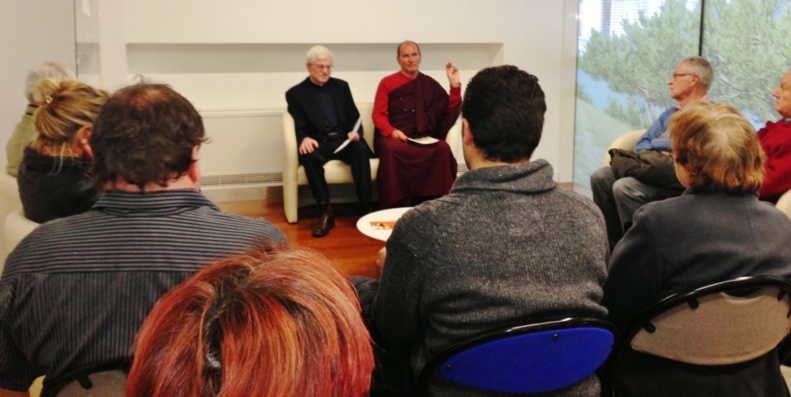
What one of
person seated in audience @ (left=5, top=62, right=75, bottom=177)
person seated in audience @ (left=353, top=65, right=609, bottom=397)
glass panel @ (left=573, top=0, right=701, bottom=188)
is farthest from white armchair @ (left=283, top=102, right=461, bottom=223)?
person seated in audience @ (left=353, top=65, right=609, bottom=397)

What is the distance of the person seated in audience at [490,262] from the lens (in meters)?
1.62

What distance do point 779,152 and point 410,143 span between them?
2.53 meters

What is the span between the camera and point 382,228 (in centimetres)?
376

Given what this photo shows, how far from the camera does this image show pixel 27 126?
3404mm

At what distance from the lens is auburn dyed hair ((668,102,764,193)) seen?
2045 mm

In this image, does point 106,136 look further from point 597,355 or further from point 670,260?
point 670,260

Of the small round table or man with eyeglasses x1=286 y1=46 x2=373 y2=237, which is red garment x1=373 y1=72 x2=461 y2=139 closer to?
man with eyeglasses x1=286 y1=46 x2=373 y2=237

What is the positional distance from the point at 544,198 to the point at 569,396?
1.45 ft

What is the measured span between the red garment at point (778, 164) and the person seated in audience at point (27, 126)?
331cm

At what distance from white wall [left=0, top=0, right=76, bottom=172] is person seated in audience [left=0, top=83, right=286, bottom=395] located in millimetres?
2822

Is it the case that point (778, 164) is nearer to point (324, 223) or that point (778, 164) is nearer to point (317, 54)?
point (324, 223)

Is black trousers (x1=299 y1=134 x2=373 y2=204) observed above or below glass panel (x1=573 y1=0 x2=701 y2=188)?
below

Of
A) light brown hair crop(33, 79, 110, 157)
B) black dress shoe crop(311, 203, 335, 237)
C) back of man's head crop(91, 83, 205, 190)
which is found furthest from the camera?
black dress shoe crop(311, 203, 335, 237)

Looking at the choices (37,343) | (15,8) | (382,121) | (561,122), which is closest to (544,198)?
(37,343)
